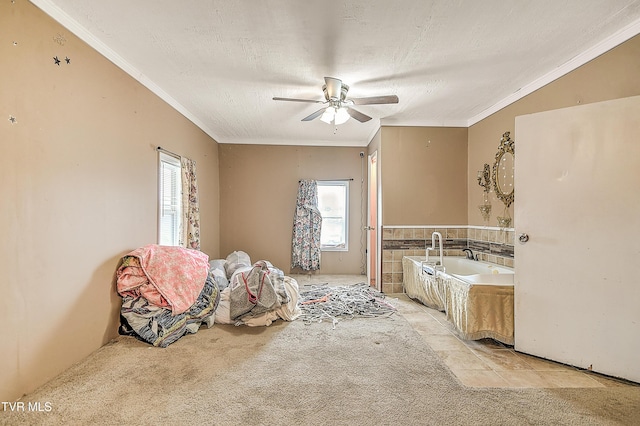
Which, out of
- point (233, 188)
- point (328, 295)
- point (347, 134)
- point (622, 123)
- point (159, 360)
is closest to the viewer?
point (622, 123)

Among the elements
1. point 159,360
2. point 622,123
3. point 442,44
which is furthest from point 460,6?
point 159,360

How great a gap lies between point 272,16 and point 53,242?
7.05 ft

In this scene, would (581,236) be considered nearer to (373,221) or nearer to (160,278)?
(373,221)

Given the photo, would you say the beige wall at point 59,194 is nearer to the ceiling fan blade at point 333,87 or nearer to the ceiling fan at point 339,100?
the ceiling fan at point 339,100

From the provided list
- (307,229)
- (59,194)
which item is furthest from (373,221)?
(59,194)

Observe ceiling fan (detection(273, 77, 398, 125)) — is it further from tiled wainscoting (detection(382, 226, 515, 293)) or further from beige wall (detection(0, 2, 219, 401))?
tiled wainscoting (detection(382, 226, 515, 293))

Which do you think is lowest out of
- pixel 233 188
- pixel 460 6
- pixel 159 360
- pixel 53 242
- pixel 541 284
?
pixel 159 360

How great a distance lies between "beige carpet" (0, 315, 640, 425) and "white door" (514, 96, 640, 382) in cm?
36

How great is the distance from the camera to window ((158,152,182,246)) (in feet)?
10.9

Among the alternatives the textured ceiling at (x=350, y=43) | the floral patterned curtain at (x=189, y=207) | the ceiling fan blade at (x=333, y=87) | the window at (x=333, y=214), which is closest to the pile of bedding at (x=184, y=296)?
the floral patterned curtain at (x=189, y=207)

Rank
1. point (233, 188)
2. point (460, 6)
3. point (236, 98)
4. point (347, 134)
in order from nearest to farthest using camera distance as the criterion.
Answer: point (460, 6) → point (236, 98) → point (347, 134) → point (233, 188)

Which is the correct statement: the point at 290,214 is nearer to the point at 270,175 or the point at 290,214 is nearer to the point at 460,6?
the point at 270,175

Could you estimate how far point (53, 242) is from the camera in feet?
6.29

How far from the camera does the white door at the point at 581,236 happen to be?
1.95 m
